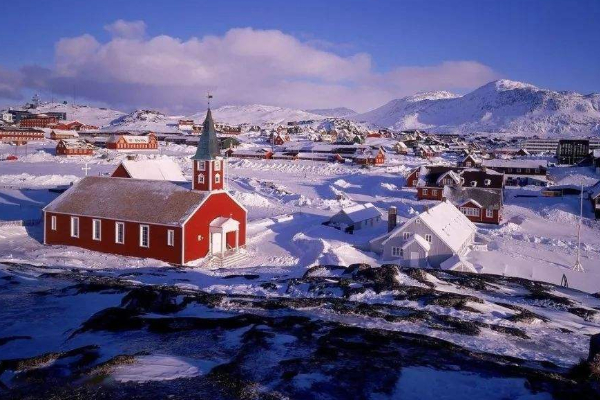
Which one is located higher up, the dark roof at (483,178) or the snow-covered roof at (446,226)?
the dark roof at (483,178)

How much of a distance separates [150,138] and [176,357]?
111 meters

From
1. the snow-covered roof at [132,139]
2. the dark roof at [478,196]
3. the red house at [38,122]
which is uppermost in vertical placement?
the red house at [38,122]

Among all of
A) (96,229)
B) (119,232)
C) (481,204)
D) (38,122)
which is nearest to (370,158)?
(481,204)

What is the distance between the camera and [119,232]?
30.2 metres

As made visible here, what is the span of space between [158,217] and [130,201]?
9.63 feet

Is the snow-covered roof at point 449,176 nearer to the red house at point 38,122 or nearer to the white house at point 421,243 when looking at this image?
the white house at point 421,243

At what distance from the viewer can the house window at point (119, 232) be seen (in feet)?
98.6

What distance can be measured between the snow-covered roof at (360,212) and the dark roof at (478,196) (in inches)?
360

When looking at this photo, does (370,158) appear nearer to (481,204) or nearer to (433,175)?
(433,175)

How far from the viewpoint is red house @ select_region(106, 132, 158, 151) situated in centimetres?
10806

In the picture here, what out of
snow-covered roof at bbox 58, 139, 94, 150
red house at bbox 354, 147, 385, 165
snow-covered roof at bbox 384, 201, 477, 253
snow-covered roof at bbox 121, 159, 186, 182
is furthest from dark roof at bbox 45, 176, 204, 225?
red house at bbox 354, 147, 385, 165

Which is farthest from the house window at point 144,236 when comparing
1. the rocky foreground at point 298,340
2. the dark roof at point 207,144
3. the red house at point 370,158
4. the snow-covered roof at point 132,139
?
the snow-covered roof at point 132,139

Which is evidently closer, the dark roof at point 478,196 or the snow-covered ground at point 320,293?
the snow-covered ground at point 320,293

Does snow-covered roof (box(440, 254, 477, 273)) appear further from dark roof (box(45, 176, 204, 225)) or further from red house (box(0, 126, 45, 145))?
red house (box(0, 126, 45, 145))
